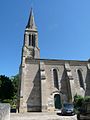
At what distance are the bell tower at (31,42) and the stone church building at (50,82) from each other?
6.27 metres

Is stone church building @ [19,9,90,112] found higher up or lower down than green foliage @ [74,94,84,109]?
higher up

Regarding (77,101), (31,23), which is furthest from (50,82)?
(31,23)

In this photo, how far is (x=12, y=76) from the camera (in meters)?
52.7

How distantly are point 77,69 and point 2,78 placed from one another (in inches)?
847

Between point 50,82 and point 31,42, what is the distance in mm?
13840

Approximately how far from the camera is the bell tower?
3681 cm

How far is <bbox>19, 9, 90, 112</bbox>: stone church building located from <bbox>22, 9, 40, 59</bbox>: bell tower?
6.27 m

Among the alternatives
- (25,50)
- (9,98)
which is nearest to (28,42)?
(25,50)

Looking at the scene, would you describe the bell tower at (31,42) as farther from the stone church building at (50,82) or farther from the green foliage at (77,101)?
the green foliage at (77,101)

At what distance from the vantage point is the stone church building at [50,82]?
26759 mm

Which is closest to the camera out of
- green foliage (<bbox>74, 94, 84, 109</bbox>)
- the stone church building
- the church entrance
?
green foliage (<bbox>74, 94, 84, 109</bbox>)

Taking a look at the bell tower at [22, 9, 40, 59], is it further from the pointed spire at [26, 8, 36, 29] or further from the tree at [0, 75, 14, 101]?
the tree at [0, 75, 14, 101]

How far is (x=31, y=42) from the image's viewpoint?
39.0 metres

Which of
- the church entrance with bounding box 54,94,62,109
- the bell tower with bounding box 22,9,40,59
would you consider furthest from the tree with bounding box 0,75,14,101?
the church entrance with bounding box 54,94,62,109
